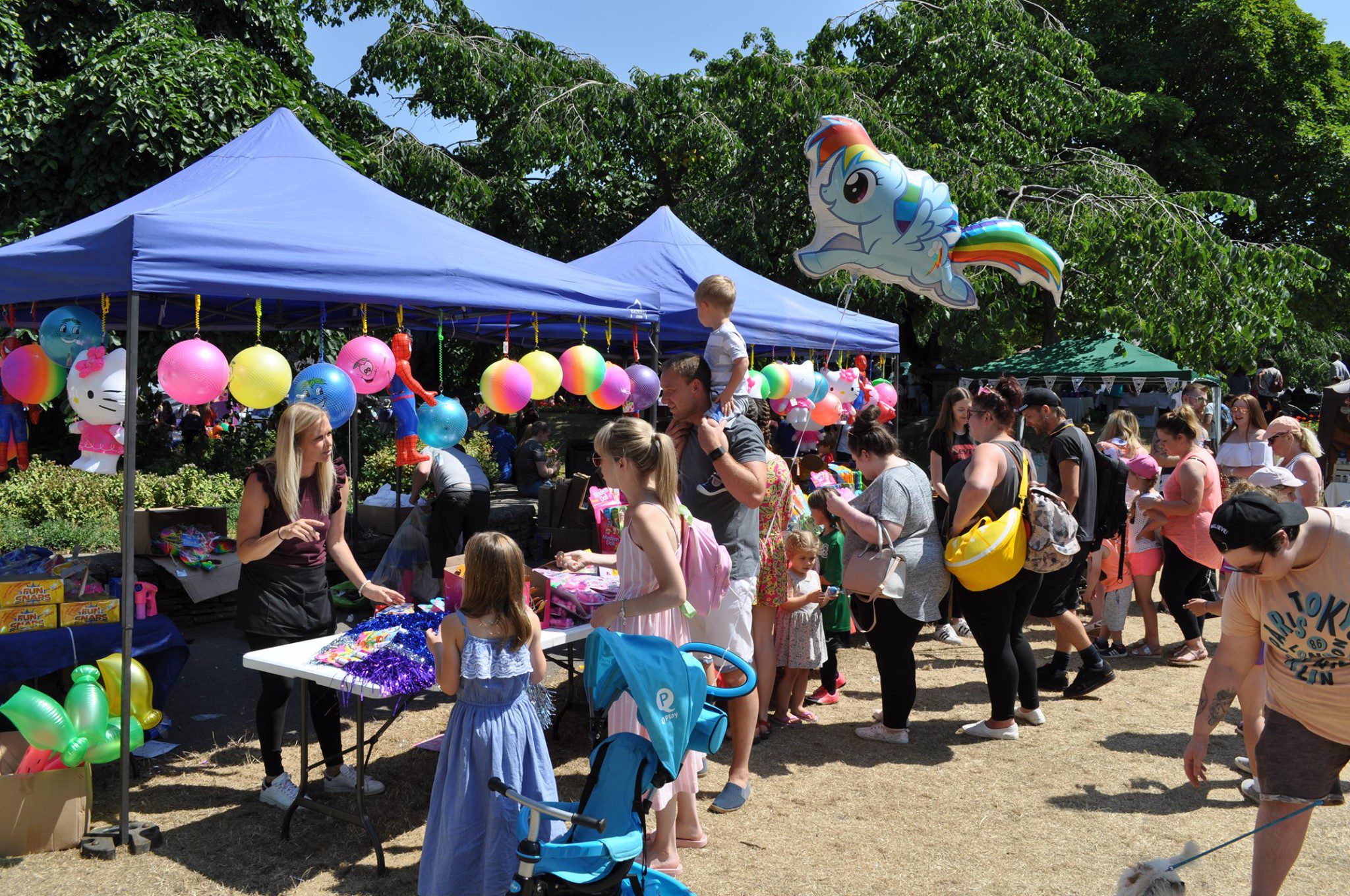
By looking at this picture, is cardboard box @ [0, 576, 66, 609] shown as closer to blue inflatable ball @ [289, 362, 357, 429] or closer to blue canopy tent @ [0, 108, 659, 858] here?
Answer: blue canopy tent @ [0, 108, 659, 858]

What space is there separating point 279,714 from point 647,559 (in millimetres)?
1671

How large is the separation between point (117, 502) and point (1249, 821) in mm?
8623

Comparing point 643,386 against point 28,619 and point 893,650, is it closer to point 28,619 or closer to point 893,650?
point 893,650

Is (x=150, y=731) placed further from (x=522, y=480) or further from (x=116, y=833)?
(x=522, y=480)

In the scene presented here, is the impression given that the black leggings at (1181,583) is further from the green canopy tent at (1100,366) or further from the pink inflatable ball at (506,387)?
the green canopy tent at (1100,366)

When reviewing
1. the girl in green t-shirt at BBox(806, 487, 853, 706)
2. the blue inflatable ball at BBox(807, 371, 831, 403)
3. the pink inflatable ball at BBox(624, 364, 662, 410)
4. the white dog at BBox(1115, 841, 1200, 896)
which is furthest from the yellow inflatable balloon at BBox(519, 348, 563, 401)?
the white dog at BBox(1115, 841, 1200, 896)

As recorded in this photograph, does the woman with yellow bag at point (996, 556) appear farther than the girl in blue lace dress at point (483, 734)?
Result: Yes

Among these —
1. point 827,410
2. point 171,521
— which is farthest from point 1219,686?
point 171,521

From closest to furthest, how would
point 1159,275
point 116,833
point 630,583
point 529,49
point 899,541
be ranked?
point 630,583 → point 116,833 → point 899,541 → point 1159,275 → point 529,49

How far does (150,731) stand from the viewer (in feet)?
14.0

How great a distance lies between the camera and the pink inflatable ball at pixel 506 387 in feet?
15.4

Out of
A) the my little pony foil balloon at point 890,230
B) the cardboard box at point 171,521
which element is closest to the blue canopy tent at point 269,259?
the my little pony foil balloon at point 890,230

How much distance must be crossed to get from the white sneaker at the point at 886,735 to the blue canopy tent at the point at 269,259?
7.83 ft

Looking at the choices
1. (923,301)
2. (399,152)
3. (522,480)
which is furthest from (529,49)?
(522,480)
